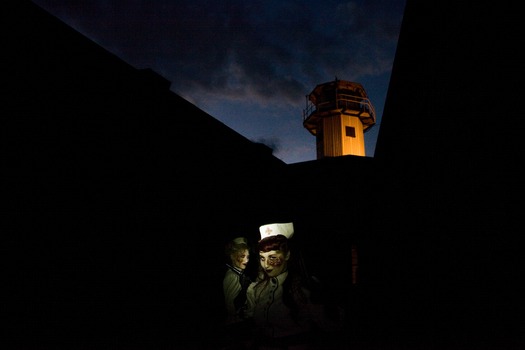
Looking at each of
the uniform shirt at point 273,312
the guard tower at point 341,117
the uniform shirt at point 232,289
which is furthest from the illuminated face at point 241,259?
Result: the guard tower at point 341,117

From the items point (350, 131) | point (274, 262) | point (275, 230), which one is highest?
point (350, 131)

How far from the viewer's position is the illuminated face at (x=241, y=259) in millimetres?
4906

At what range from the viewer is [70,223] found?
10.9ft

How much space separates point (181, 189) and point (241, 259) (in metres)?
1.43

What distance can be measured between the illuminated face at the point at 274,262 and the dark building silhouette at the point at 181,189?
107 cm

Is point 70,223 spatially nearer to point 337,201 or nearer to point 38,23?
point 38,23

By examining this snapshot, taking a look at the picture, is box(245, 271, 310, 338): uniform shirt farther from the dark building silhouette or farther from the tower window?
the tower window

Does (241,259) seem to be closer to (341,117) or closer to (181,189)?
(181,189)

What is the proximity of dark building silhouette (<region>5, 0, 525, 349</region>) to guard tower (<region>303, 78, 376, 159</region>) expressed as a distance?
1762 cm

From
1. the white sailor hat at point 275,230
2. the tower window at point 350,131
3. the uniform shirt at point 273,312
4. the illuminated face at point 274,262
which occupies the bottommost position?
the uniform shirt at point 273,312

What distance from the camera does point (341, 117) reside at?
24.9 metres

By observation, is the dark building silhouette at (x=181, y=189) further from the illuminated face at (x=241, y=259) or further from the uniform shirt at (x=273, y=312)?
the uniform shirt at (x=273, y=312)

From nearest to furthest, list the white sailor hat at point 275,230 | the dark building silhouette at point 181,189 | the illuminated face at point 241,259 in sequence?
the dark building silhouette at point 181,189 → the white sailor hat at point 275,230 → the illuminated face at point 241,259

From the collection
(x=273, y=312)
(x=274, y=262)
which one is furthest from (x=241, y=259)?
(x=273, y=312)
